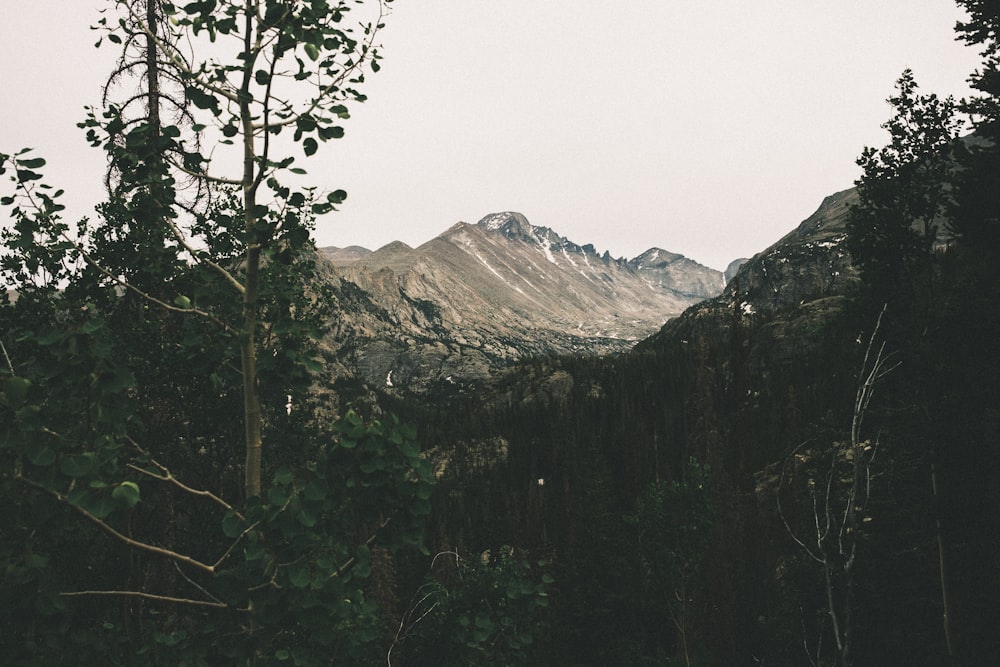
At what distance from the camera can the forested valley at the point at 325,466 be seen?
3336 mm

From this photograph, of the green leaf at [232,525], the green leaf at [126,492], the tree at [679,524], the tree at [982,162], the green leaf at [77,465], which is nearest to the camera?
the green leaf at [77,465]

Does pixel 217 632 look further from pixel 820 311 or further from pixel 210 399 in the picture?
pixel 820 311

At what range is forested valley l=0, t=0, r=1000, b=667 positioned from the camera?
334 cm

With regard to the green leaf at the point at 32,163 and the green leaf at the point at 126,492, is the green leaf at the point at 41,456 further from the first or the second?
the green leaf at the point at 32,163

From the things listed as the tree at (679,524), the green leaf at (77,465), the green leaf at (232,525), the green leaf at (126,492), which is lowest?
the tree at (679,524)

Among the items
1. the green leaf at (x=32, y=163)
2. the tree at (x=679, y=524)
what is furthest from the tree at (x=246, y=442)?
the tree at (x=679, y=524)

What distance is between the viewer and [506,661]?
5.15 metres

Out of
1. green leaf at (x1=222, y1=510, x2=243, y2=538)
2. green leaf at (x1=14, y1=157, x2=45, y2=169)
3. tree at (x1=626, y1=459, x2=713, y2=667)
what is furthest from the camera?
tree at (x1=626, y1=459, x2=713, y2=667)

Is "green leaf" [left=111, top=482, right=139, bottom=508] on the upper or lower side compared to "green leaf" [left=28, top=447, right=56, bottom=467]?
lower

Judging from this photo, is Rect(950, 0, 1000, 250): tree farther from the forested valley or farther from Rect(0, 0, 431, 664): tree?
Rect(0, 0, 431, 664): tree

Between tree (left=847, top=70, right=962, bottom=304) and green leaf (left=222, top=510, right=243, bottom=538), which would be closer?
green leaf (left=222, top=510, right=243, bottom=538)

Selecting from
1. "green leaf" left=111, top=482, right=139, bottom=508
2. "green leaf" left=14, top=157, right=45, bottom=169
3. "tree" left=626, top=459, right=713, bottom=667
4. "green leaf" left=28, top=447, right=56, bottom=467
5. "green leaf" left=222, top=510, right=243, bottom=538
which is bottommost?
"tree" left=626, top=459, right=713, bottom=667

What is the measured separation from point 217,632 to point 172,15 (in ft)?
15.2

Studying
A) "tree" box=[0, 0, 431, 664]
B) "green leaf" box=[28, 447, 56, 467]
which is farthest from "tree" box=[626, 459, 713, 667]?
"green leaf" box=[28, 447, 56, 467]
